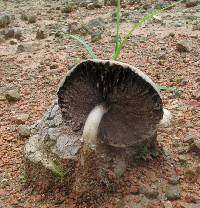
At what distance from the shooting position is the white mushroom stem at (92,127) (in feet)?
8.12

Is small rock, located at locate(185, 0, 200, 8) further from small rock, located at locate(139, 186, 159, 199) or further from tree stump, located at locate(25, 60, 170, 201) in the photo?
small rock, located at locate(139, 186, 159, 199)

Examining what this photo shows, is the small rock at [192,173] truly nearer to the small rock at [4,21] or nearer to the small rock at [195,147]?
the small rock at [195,147]

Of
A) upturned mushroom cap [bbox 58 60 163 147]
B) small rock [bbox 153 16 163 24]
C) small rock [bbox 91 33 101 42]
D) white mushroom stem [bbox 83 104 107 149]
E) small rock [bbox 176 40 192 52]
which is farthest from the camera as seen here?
small rock [bbox 153 16 163 24]

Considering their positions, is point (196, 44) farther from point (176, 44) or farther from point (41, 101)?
point (41, 101)

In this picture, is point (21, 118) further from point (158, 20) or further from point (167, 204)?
point (158, 20)

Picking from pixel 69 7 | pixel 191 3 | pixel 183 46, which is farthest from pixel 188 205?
pixel 69 7

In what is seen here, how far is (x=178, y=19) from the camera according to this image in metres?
6.23

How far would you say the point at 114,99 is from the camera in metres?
2.50

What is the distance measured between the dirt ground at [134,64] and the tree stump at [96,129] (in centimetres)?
10

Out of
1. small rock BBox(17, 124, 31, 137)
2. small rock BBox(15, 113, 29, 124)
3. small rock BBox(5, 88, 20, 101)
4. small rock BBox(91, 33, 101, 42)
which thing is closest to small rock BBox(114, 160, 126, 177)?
small rock BBox(17, 124, 31, 137)

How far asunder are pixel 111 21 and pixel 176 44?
1.70 m

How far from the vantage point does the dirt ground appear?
8.88 feet

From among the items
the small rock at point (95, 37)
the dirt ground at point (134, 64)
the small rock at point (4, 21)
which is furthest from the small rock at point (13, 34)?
the small rock at point (95, 37)

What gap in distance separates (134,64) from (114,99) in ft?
7.59
